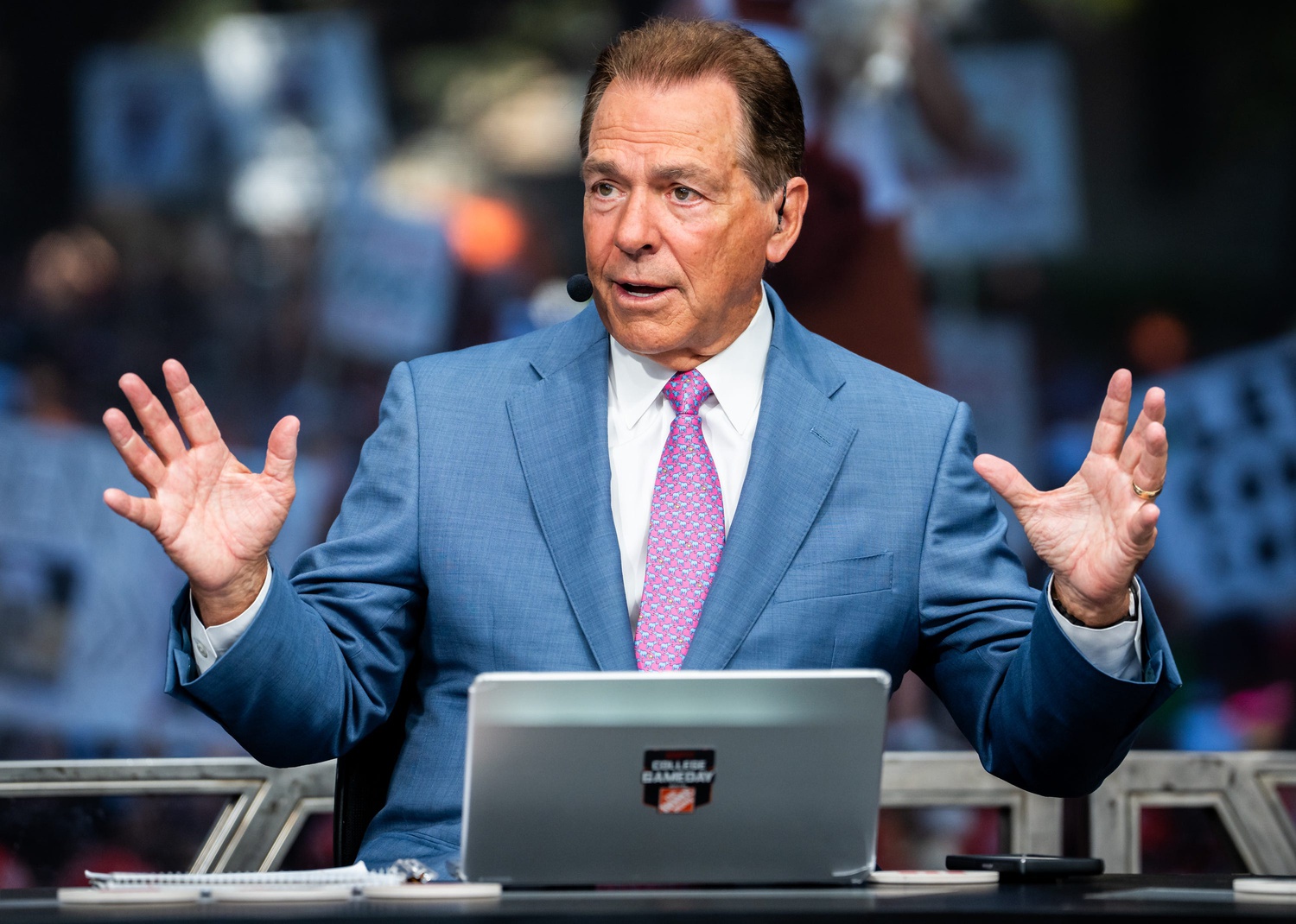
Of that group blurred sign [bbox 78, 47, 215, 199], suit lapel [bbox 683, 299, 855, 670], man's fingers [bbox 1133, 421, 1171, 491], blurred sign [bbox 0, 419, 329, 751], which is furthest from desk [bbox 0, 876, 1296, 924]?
blurred sign [bbox 78, 47, 215, 199]

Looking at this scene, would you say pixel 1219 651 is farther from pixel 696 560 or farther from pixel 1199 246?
pixel 696 560

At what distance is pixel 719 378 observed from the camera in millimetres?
2209

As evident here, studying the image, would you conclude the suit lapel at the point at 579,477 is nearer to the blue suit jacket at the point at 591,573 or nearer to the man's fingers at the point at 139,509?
the blue suit jacket at the point at 591,573

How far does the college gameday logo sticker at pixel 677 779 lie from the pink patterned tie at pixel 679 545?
60cm

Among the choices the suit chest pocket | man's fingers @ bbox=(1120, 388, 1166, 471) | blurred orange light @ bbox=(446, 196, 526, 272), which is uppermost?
blurred orange light @ bbox=(446, 196, 526, 272)

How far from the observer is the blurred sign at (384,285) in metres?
3.91

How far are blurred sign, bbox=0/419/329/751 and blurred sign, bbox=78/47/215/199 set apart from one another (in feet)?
2.20

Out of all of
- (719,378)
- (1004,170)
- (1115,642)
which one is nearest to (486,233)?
(1004,170)

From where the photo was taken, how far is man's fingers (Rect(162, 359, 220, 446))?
1.64 meters

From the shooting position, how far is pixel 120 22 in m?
3.88

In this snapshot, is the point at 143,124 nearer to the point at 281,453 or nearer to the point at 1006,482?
the point at 281,453

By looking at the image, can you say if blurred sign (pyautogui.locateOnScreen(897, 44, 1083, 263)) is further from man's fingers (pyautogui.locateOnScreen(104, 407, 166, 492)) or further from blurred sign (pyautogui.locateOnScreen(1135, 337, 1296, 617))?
man's fingers (pyautogui.locateOnScreen(104, 407, 166, 492))

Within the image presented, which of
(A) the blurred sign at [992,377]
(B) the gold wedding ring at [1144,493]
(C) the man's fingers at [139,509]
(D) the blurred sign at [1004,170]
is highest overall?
(D) the blurred sign at [1004,170]

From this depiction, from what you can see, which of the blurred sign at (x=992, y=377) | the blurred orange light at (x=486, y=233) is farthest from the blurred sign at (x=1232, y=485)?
the blurred orange light at (x=486, y=233)
